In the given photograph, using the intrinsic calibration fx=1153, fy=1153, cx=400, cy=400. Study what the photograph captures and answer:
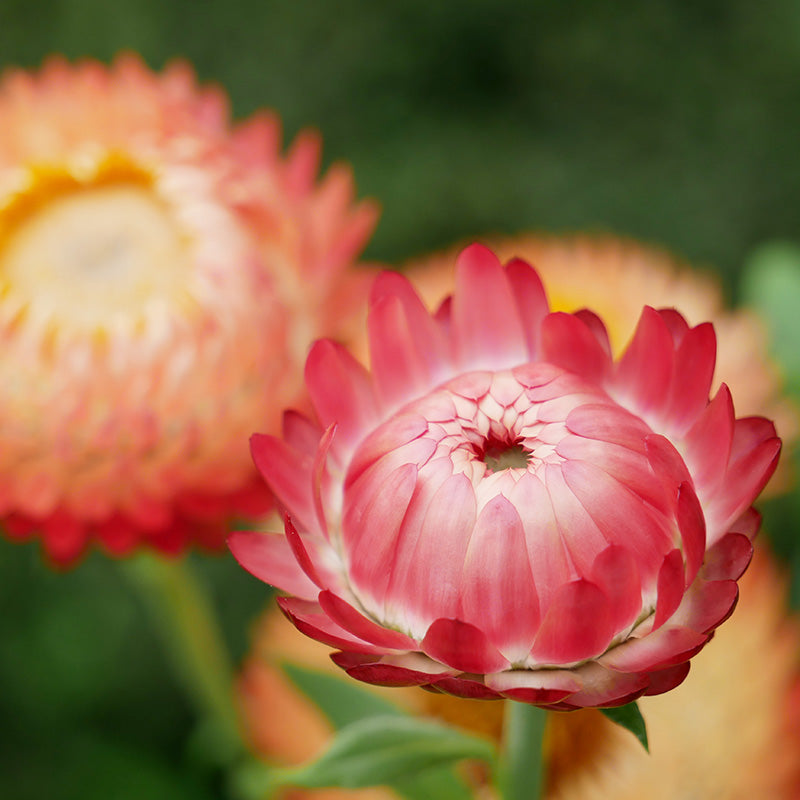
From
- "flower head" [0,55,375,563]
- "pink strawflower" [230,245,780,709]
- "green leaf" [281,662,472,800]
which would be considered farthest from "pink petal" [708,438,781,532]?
"flower head" [0,55,375,563]

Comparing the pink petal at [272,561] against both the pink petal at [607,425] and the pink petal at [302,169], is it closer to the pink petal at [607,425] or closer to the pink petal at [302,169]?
the pink petal at [607,425]

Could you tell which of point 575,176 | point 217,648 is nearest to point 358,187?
point 575,176

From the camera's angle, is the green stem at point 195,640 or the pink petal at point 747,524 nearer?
the pink petal at point 747,524

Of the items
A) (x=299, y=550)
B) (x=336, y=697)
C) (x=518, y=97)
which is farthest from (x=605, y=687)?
(x=518, y=97)

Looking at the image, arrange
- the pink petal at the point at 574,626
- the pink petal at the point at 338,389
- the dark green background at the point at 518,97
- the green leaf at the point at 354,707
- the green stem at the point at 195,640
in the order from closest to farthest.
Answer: the pink petal at the point at 574,626 < the pink petal at the point at 338,389 < the green leaf at the point at 354,707 < the green stem at the point at 195,640 < the dark green background at the point at 518,97

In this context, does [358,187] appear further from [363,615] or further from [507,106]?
[363,615]

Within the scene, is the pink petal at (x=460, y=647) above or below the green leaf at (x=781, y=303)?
below

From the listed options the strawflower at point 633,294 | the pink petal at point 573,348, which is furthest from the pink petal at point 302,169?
the pink petal at point 573,348
